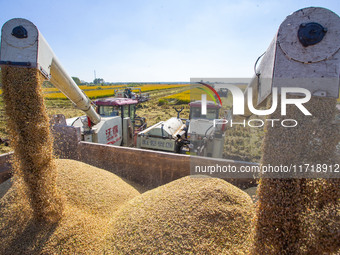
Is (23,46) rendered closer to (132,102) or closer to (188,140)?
(188,140)

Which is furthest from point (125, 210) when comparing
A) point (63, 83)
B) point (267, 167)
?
point (63, 83)

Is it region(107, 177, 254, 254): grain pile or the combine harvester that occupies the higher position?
the combine harvester

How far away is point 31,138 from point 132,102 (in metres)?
4.90

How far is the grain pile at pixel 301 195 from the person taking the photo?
1442 millimetres

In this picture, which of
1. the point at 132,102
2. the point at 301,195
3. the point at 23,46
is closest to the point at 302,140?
the point at 301,195

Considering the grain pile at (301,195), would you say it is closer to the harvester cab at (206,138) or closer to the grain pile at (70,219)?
the grain pile at (70,219)

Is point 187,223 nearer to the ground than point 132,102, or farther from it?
nearer to the ground

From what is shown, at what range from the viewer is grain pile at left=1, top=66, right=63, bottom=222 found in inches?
85.3

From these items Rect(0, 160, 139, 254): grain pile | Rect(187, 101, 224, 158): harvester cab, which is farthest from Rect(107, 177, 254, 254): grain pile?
Rect(187, 101, 224, 158): harvester cab

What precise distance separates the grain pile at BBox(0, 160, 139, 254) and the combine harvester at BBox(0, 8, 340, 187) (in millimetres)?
721

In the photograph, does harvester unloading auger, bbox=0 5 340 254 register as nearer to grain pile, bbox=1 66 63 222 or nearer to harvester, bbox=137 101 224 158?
grain pile, bbox=1 66 63 222

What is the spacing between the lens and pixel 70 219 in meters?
2.51

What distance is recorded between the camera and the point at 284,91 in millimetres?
1489

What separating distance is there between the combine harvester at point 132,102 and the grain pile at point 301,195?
255mm
